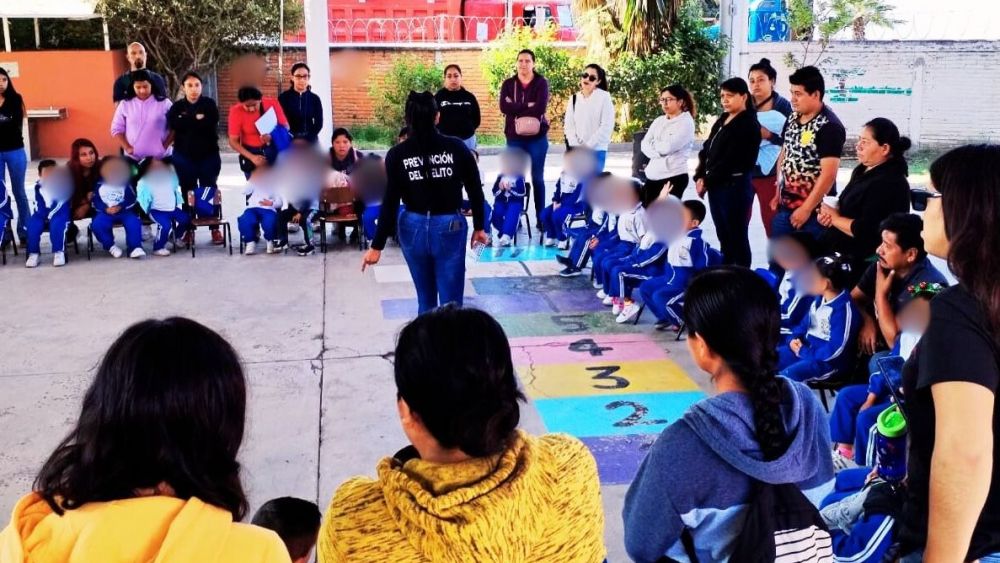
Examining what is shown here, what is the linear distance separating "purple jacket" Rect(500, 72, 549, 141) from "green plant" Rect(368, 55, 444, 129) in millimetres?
7785

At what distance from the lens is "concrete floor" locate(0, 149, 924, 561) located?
4379mm

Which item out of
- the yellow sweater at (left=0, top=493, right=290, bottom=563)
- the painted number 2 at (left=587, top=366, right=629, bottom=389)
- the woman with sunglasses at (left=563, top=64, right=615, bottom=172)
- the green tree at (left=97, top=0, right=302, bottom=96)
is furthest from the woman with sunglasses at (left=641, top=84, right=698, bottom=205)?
the green tree at (left=97, top=0, right=302, bottom=96)

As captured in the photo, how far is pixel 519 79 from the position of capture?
30.4ft

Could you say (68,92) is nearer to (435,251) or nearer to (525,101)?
(525,101)

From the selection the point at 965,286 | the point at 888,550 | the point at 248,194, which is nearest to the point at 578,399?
the point at 888,550

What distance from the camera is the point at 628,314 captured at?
6535 mm

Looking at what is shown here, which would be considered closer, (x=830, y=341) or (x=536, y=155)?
(x=830, y=341)

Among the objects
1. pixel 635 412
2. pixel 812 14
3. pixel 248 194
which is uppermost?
pixel 812 14

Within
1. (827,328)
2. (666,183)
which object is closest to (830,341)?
(827,328)

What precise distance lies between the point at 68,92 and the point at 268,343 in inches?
464

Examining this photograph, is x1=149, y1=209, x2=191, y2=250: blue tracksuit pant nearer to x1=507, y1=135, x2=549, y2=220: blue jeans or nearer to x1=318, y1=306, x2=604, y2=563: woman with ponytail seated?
x1=507, y1=135, x2=549, y2=220: blue jeans

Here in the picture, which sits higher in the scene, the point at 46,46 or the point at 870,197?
the point at 46,46

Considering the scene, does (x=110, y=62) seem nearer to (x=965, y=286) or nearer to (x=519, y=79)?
(x=519, y=79)

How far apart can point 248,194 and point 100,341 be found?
2.83 m
